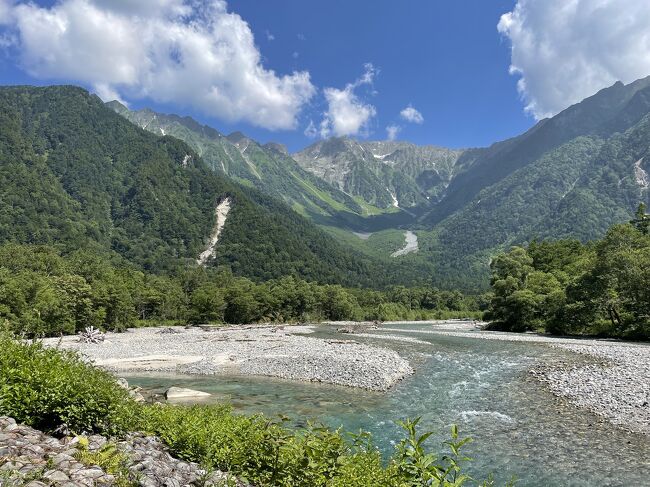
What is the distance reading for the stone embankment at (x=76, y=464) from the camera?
256 inches

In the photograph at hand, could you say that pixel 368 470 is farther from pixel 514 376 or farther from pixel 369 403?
pixel 514 376

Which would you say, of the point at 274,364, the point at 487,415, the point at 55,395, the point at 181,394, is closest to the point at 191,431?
the point at 55,395

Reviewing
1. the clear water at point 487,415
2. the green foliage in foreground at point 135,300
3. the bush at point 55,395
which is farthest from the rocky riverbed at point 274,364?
the green foliage in foreground at point 135,300

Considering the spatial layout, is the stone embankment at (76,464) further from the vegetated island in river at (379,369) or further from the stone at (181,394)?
the stone at (181,394)

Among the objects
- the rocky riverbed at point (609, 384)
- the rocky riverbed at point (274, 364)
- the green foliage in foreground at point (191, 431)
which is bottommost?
the rocky riverbed at point (274, 364)

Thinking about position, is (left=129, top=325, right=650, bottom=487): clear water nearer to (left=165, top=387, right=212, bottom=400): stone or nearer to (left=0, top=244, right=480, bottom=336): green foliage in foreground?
(left=165, top=387, right=212, bottom=400): stone

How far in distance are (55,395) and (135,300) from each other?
123 metres

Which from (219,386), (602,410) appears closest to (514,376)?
(602,410)

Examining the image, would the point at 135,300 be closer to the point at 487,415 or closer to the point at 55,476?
the point at 487,415

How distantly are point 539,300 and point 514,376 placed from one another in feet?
190

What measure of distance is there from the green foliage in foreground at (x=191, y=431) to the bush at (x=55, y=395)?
0.06ft

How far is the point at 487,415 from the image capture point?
22.3 metres

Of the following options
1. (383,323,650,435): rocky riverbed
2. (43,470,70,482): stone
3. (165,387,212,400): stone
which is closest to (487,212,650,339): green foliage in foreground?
(383,323,650,435): rocky riverbed

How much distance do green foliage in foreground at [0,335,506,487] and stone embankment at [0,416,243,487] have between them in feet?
1.11
